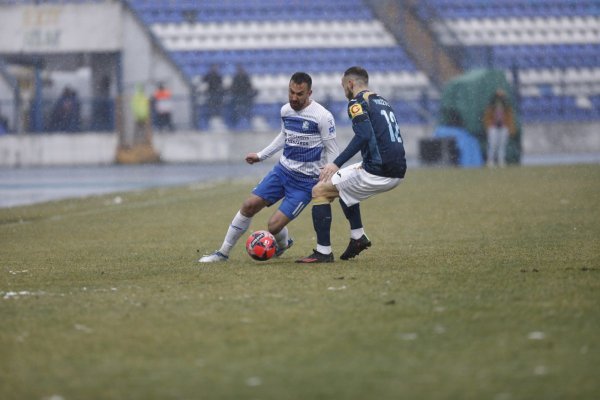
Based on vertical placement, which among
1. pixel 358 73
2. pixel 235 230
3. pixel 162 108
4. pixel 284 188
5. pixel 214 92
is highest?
pixel 358 73

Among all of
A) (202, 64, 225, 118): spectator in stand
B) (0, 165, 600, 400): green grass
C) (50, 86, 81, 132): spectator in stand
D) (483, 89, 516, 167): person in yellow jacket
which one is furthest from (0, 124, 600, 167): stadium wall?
(0, 165, 600, 400): green grass

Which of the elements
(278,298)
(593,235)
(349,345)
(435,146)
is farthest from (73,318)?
(435,146)

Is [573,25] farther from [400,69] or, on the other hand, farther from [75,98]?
[75,98]

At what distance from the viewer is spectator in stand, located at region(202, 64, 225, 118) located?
3475 cm

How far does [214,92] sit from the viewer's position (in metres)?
34.8

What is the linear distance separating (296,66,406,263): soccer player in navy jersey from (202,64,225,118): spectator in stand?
81.6 ft

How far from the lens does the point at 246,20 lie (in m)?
39.2

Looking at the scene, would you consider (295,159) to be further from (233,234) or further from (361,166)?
(233,234)

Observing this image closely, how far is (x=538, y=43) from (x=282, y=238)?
97.3ft

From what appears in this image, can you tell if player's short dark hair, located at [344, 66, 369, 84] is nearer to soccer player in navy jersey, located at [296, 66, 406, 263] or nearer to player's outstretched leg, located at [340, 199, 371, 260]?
soccer player in navy jersey, located at [296, 66, 406, 263]

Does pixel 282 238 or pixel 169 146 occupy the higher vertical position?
pixel 282 238

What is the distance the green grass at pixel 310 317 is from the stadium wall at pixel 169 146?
68.3 ft

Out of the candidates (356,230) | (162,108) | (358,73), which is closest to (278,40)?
(162,108)

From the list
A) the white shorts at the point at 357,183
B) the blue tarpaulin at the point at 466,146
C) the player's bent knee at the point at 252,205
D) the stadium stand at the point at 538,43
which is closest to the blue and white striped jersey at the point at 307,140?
the white shorts at the point at 357,183
